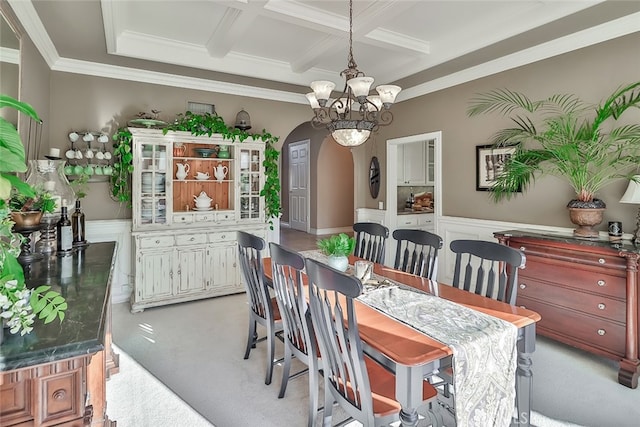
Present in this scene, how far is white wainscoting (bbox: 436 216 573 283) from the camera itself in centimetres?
385

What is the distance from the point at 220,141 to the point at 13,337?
3558 mm

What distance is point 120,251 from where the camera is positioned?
4.23 meters

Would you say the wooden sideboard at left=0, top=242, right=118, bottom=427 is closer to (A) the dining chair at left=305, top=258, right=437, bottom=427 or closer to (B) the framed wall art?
(A) the dining chair at left=305, top=258, right=437, bottom=427

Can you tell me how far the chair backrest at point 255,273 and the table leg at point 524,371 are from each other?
1.50 metres

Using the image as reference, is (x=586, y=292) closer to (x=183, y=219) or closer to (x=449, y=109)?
(x=449, y=109)

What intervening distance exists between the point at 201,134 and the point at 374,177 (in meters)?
2.81

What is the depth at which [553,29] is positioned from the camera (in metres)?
3.15

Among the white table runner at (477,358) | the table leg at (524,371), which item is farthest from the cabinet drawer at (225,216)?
the table leg at (524,371)

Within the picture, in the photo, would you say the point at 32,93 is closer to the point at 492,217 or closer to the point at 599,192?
the point at 492,217

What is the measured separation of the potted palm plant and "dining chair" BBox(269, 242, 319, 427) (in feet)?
8.50

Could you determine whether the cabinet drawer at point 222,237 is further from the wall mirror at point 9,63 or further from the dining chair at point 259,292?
the wall mirror at point 9,63

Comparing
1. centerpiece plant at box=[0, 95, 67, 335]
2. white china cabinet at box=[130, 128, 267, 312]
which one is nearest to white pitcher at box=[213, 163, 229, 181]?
white china cabinet at box=[130, 128, 267, 312]

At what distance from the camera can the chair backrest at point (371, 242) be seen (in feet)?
10.2


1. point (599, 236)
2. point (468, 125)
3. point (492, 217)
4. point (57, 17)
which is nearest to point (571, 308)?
point (599, 236)
